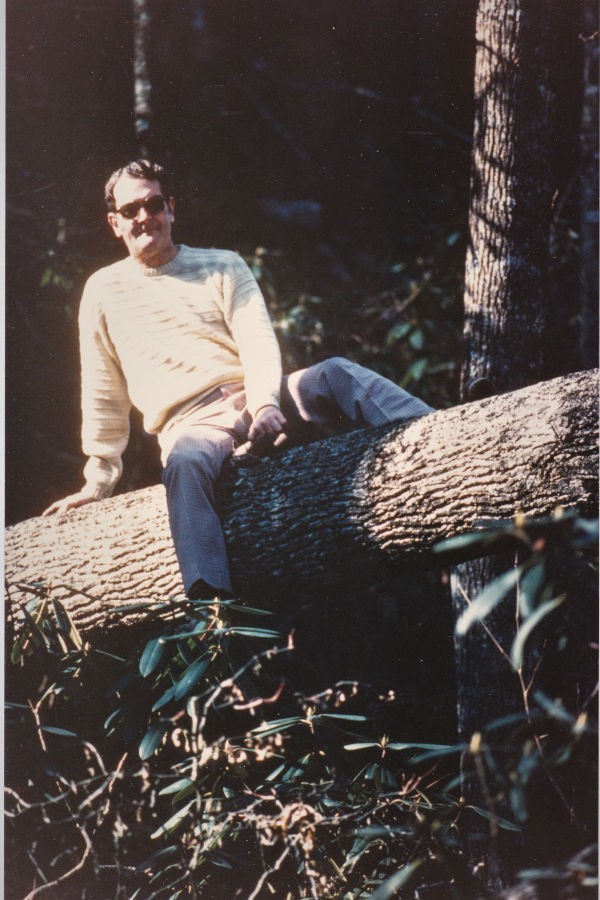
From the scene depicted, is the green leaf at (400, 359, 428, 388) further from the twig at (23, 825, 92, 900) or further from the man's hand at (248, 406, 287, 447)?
the twig at (23, 825, 92, 900)

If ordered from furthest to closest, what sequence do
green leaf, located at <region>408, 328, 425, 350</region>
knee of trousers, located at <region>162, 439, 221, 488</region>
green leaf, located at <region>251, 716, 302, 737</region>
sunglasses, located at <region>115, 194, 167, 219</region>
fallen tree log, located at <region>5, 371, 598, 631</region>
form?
1. green leaf, located at <region>408, 328, 425, 350</region>
2. sunglasses, located at <region>115, 194, 167, 219</region>
3. knee of trousers, located at <region>162, 439, 221, 488</region>
4. green leaf, located at <region>251, 716, 302, 737</region>
5. fallen tree log, located at <region>5, 371, 598, 631</region>

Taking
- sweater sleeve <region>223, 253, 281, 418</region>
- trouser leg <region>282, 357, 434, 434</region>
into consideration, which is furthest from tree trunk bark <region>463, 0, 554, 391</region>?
sweater sleeve <region>223, 253, 281, 418</region>

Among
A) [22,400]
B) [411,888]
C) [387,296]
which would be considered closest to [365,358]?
[387,296]

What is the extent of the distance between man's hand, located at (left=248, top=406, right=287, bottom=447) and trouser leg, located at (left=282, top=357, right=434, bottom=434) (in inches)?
1.4

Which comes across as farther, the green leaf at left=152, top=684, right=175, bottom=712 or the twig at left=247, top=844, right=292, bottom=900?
the green leaf at left=152, top=684, right=175, bottom=712

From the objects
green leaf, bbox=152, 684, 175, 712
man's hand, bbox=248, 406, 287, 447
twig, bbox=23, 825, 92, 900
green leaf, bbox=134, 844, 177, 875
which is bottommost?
twig, bbox=23, 825, 92, 900

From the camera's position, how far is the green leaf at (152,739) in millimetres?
1574

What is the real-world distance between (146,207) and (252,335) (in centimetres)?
32

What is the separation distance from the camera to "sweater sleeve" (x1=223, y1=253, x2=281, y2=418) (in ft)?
5.48

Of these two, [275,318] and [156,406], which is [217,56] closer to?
[275,318]

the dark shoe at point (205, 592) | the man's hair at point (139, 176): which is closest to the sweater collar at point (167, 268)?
the man's hair at point (139, 176)

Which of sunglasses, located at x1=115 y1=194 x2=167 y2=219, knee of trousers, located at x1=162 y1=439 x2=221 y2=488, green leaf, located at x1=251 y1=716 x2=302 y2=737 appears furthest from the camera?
sunglasses, located at x1=115 y1=194 x2=167 y2=219

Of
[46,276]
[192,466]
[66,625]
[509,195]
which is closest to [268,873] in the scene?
[66,625]

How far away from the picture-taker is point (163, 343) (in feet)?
5.67
